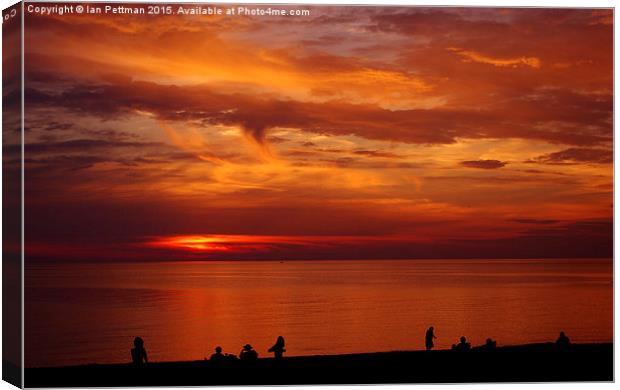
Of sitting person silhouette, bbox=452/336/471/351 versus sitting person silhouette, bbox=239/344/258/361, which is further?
sitting person silhouette, bbox=452/336/471/351

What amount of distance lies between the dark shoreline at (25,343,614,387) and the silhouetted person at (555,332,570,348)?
145mm

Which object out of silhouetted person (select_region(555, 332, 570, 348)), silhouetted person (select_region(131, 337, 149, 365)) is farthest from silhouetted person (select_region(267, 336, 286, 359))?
silhouetted person (select_region(555, 332, 570, 348))

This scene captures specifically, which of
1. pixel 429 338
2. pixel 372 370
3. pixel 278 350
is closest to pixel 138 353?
pixel 278 350

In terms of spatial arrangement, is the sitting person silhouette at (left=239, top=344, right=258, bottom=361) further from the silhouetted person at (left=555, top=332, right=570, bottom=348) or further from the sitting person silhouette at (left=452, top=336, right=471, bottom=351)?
the silhouetted person at (left=555, top=332, right=570, bottom=348)

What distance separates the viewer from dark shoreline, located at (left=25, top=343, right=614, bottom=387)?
1025cm

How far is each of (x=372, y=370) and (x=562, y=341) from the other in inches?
84.0

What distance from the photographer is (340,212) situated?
434 inches

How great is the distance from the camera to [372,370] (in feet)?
34.4

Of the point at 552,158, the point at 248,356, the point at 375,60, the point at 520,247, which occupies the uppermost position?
the point at 375,60

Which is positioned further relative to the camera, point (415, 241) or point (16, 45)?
point (415, 241)

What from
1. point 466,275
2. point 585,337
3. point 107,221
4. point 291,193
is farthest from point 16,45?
point 466,275

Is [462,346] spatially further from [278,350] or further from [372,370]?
[278,350]

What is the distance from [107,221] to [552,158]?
14.7 ft

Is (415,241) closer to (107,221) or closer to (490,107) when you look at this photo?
(490,107)
